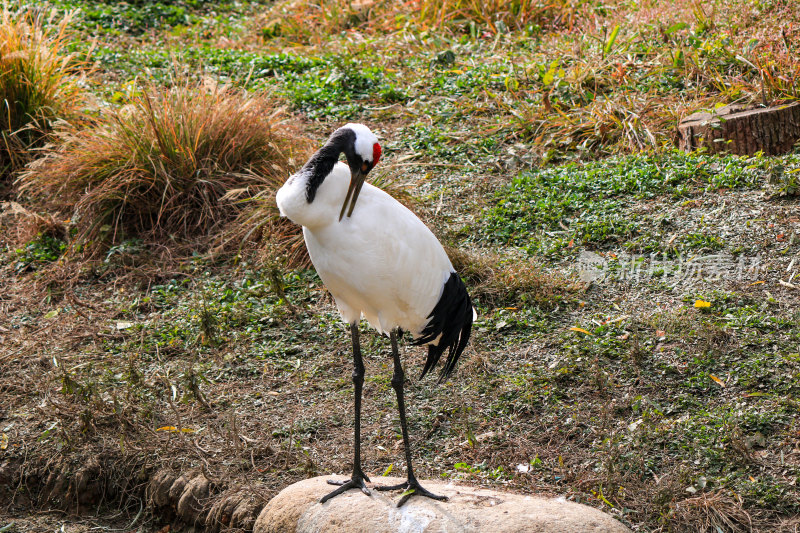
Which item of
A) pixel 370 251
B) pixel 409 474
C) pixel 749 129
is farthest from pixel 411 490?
pixel 749 129

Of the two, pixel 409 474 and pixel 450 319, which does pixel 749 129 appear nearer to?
pixel 450 319

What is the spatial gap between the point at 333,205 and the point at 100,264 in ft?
10.5

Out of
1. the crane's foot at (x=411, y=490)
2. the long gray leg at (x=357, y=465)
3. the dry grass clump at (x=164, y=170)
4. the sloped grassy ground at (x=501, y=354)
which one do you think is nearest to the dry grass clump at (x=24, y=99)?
the dry grass clump at (x=164, y=170)

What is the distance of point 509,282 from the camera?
5.09 metres

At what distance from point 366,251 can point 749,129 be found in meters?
3.62

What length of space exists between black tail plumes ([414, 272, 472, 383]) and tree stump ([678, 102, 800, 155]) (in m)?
2.89

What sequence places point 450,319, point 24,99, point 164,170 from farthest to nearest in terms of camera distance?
point 24,99, point 164,170, point 450,319

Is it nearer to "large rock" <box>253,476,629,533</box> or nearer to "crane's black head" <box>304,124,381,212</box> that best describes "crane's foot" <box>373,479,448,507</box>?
"large rock" <box>253,476,629,533</box>

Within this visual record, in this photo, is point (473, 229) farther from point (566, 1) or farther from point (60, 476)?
point (566, 1)

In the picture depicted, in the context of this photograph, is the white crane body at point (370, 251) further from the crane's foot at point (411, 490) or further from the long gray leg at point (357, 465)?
the crane's foot at point (411, 490)

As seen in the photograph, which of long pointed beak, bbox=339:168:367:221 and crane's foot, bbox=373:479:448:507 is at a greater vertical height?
long pointed beak, bbox=339:168:367:221

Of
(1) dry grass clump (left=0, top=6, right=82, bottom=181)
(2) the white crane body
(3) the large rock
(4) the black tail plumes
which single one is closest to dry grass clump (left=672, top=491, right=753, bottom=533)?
(3) the large rock

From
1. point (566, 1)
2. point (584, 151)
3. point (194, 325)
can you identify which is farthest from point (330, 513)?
point (566, 1)

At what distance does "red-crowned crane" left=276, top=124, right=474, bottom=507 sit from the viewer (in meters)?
3.28
